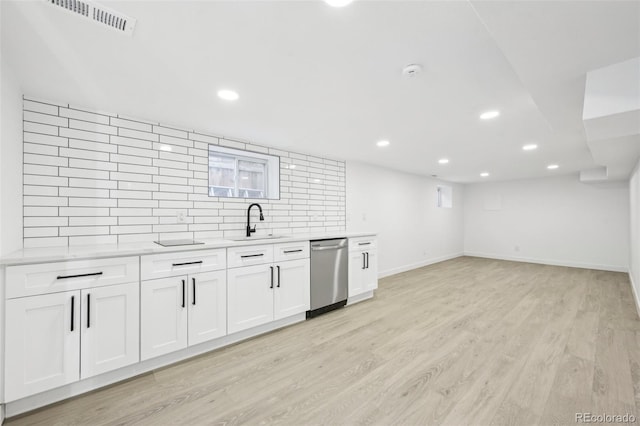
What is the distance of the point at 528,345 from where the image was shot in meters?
2.54

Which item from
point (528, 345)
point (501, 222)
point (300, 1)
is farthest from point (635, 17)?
point (501, 222)

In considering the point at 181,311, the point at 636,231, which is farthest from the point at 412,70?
the point at 636,231

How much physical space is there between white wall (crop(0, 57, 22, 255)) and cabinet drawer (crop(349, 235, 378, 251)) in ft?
10.4

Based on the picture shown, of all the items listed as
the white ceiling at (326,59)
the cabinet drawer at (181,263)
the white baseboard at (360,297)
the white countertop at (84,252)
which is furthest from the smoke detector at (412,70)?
the white baseboard at (360,297)

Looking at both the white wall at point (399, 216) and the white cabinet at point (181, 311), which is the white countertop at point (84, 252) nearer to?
the white cabinet at point (181, 311)

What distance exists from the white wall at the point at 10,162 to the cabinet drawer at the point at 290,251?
1.94 meters

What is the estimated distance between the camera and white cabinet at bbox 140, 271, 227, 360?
6.81ft

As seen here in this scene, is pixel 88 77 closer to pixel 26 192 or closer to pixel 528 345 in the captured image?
pixel 26 192

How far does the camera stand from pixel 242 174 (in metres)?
3.46

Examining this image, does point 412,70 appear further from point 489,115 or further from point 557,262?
point 557,262

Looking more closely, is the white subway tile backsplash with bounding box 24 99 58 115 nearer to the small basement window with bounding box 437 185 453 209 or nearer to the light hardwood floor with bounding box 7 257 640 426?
the light hardwood floor with bounding box 7 257 640 426

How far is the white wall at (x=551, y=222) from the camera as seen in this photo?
231 inches

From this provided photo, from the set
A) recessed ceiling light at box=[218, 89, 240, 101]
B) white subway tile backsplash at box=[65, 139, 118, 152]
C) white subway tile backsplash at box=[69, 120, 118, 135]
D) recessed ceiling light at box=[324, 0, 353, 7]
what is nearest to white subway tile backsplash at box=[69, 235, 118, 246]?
white subway tile backsplash at box=[65, 139, 118, 152]

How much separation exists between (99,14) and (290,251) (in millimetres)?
2337
